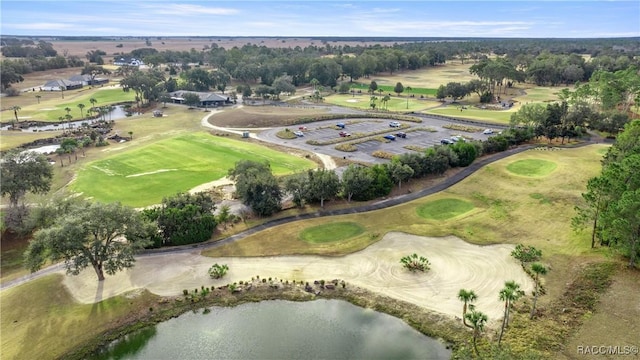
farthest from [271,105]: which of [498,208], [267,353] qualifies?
[267,353]

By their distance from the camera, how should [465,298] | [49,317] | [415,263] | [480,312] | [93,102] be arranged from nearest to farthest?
[465,298]
[480,312]
[49,317]
[415,263]
[93,102]

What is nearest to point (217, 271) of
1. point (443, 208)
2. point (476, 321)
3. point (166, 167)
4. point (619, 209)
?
point (476, 321)

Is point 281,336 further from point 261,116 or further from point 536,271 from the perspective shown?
point 261,116

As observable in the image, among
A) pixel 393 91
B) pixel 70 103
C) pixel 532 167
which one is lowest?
pixel 532 167

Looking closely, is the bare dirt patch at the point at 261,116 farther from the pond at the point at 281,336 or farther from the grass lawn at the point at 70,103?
the pond at the point at 281,336

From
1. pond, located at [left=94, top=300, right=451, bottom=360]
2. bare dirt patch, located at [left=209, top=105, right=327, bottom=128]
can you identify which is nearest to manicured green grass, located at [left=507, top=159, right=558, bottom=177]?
pond, located at [left=94, top=300, right=451, bottom=360]

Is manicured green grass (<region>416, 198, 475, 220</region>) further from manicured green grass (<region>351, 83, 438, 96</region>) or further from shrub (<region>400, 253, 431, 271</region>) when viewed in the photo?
manicured green grass (<region>351, 83, 438, 96</region>)
